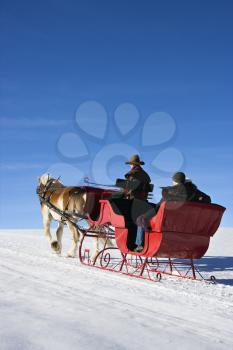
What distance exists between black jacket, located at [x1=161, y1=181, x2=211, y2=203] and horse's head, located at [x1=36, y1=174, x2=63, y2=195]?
17.4ft

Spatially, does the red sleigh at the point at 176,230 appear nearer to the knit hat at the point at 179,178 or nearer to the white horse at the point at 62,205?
the knit hat at the point at 179,178

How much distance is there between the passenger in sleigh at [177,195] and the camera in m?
7.34

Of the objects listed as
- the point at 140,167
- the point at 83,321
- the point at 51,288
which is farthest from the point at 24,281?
the point at 140,167

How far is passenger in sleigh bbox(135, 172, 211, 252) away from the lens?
7.34 metres

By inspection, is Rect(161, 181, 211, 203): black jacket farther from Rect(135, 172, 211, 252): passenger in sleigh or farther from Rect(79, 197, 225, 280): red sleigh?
Rect(79, 197, 225, 280): red sleigh

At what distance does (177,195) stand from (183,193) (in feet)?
0.35

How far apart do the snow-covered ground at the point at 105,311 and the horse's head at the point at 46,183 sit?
463 centimetres

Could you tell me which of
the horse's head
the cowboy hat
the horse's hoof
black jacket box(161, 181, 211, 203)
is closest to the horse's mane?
the horse's head

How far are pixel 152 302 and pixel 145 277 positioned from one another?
2.26 meters

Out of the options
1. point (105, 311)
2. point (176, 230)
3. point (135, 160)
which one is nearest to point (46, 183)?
point (135, 160)

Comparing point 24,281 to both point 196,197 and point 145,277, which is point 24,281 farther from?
point 196,197

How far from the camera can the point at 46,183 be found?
1262 cm

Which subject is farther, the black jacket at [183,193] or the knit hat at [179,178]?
the knit hat at [179,178]

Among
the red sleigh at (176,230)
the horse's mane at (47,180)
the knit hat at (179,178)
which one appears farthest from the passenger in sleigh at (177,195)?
the horse's mane at (47,180)
